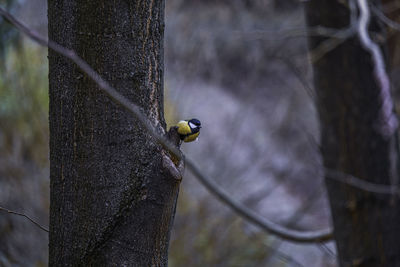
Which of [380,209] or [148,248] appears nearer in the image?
[148,248]

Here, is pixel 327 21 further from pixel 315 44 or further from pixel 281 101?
pixel 281 101

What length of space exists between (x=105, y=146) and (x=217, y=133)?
415 centimetres

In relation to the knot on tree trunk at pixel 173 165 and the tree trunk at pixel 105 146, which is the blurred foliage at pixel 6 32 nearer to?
the tree trunk at pixel 105 146

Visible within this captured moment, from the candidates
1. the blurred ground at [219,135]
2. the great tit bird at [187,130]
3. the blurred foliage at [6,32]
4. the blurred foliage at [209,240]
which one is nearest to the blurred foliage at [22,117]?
the blurred ground at [219,135]

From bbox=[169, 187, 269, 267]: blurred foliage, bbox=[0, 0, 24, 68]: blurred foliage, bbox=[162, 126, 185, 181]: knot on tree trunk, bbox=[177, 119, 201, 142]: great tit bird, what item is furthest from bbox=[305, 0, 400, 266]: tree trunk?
bbox=[169, 187, 269, 267]: blurred foliage

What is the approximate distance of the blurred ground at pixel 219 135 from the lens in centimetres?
294

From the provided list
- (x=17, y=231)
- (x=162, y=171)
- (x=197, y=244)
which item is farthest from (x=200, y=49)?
(x=162, y=171)

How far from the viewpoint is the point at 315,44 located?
6.17 feet

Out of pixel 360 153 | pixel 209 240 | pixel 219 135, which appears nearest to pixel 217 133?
pixel 219 135

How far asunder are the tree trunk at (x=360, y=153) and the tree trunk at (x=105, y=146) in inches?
46.9

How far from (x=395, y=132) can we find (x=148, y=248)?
4.37ft

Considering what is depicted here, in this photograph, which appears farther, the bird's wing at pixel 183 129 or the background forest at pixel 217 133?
the background forest at pixel 217 133

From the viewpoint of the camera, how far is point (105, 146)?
76cm

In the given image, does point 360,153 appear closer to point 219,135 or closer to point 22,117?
point 22,117
